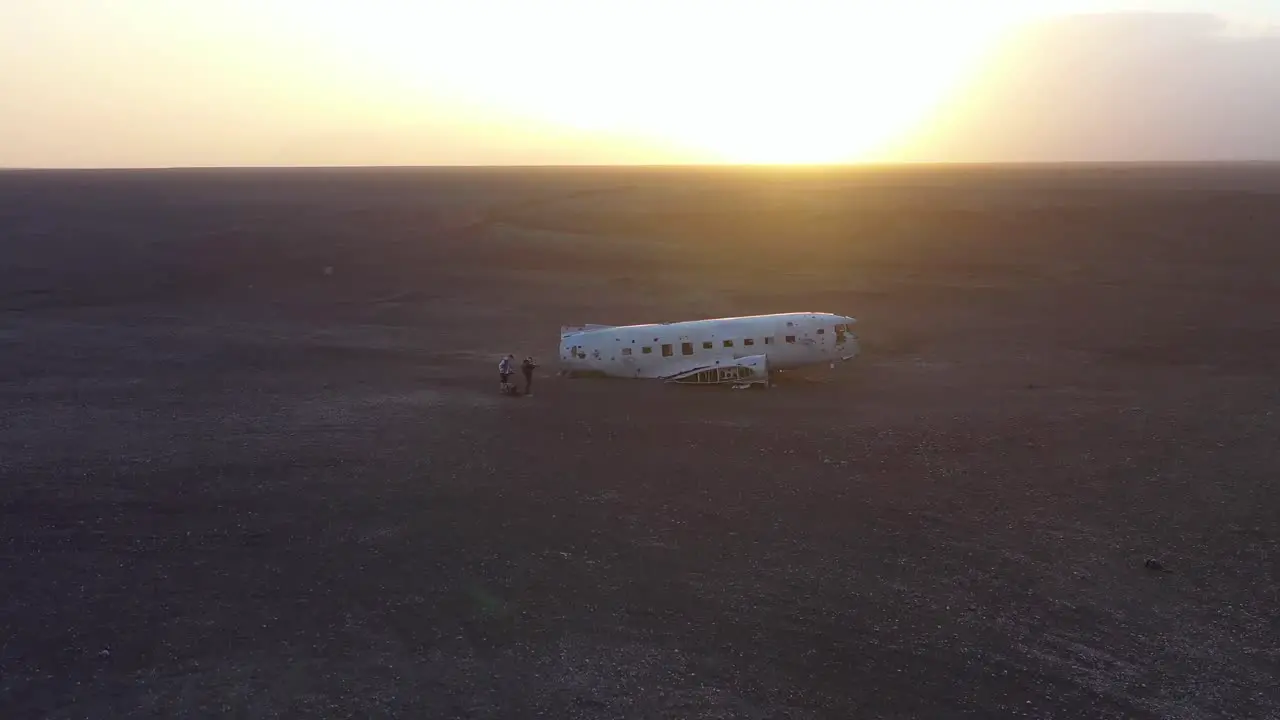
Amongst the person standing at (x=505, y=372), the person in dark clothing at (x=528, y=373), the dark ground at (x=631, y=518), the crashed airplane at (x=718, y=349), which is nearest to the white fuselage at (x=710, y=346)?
the crashed airplane at (x=718, y=349)

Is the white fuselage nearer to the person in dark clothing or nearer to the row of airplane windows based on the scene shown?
the row of airplane windows

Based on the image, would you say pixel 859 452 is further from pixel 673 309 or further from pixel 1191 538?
pixel 673 309

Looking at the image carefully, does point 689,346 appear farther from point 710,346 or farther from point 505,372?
point 505,372

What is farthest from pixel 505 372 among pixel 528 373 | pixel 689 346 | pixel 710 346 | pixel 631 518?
pixel 631 518

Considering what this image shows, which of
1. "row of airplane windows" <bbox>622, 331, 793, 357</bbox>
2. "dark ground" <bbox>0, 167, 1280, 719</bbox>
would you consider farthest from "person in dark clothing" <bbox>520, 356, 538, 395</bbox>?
"row of airplane windows" <bbox>622, 331, 793, 357</bbox>

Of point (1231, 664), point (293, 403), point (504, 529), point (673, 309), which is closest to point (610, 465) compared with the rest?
point (504, 529)

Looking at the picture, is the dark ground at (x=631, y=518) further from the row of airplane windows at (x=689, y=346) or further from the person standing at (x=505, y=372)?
the row of airplane windows at (x=689, y=346)

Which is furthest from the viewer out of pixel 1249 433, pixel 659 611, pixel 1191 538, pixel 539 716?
pixel 1249 433

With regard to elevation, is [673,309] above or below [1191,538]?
above
